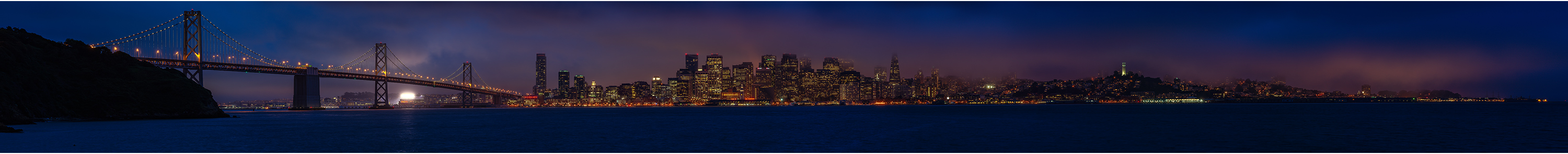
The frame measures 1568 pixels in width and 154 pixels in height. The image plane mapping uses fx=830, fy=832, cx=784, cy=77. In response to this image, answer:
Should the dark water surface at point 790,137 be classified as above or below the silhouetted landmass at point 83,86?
below

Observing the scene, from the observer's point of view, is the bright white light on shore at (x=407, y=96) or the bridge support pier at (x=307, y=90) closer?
the bridge support pier at (x=307, y=90)

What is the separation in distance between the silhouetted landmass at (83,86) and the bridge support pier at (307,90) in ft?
157

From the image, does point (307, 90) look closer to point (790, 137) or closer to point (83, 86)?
point (83, 86)

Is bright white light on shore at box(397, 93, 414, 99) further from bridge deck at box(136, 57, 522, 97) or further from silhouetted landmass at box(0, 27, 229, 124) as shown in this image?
silhouetted landmass at box(0, 27, 229, 124)

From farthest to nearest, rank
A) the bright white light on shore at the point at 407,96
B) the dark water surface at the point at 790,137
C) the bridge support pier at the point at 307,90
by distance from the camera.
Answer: the bright white light on shore at the point at 407,96 < the bridge support pier at the point at 307,90 < the dark water surface at the point at 790,137

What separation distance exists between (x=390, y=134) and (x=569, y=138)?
8369 millimetres

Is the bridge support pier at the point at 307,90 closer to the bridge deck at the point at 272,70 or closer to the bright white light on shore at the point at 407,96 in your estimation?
the bridge deck at the point at 272,70

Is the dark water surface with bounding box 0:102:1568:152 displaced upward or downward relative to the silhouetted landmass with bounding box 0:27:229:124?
downward

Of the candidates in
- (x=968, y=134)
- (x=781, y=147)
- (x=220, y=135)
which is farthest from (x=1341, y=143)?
(x=220, y=135)

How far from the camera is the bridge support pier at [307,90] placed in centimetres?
10550

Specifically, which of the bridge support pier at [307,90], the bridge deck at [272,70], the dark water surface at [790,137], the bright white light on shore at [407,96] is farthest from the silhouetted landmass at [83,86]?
the bright white light on shore at [407,96]

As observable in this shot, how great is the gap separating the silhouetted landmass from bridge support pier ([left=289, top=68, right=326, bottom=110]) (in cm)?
4791

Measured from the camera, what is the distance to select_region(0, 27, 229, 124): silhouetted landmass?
41.5m

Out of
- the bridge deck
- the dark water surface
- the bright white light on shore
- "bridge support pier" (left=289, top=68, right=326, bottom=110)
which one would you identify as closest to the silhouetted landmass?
the dark water surface
